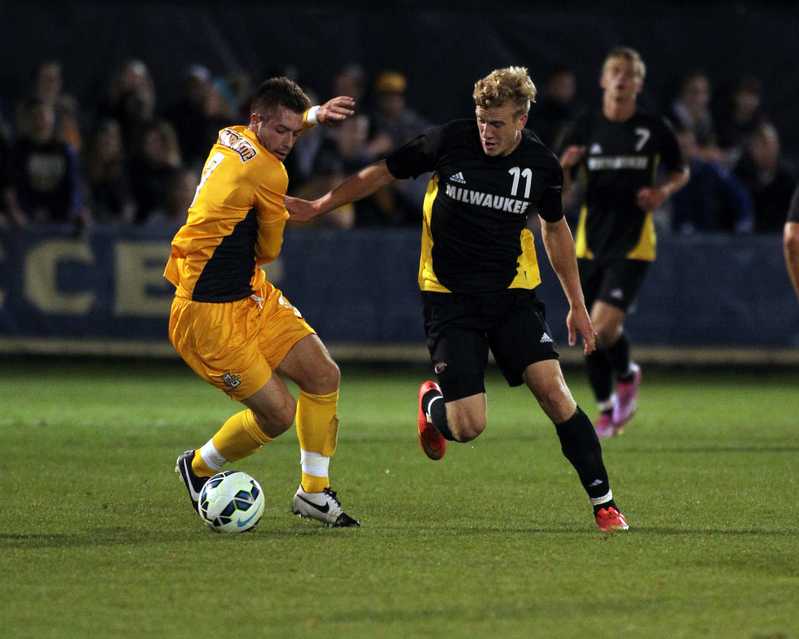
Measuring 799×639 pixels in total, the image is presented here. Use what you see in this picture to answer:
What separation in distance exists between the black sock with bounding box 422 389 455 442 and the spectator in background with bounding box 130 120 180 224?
8.47m

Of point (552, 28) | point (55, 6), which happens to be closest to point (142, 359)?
point (55, 6)

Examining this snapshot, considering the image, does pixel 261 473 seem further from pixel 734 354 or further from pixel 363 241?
pixel 734 354

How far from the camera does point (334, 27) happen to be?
733 inches

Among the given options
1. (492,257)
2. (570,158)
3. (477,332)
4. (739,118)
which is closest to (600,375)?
(570,158)

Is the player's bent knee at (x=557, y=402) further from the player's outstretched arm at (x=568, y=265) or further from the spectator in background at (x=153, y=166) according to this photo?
the spectator in background at (x=153, y=166)

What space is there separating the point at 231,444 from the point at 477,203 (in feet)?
5.25

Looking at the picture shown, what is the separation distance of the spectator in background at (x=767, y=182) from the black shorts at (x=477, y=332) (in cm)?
955

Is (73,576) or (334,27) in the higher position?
(334,27)

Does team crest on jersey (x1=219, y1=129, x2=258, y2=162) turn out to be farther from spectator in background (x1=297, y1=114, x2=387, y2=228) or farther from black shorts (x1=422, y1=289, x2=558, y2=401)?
spectator in background (x1=297, y1=114, x2=387, y2=228)

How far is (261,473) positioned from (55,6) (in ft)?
33.4

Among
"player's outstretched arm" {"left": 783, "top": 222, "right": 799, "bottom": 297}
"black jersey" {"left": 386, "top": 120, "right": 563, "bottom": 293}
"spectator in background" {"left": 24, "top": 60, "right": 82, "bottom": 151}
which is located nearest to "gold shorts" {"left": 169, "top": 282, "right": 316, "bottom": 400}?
"black jersey" {"left": 386, "top": 120, "right": 563, "bottom": 293}

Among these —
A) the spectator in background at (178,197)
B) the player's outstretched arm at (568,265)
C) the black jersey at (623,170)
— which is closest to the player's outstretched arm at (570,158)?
the black jersey at (623,170)

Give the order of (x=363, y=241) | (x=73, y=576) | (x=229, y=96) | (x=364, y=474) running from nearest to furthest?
1. (x=73, y=576)
2. (x=364, y=474)
3. (x=363, y=241)
4. (x=229, y=96)

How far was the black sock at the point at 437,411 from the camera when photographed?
8.06m
